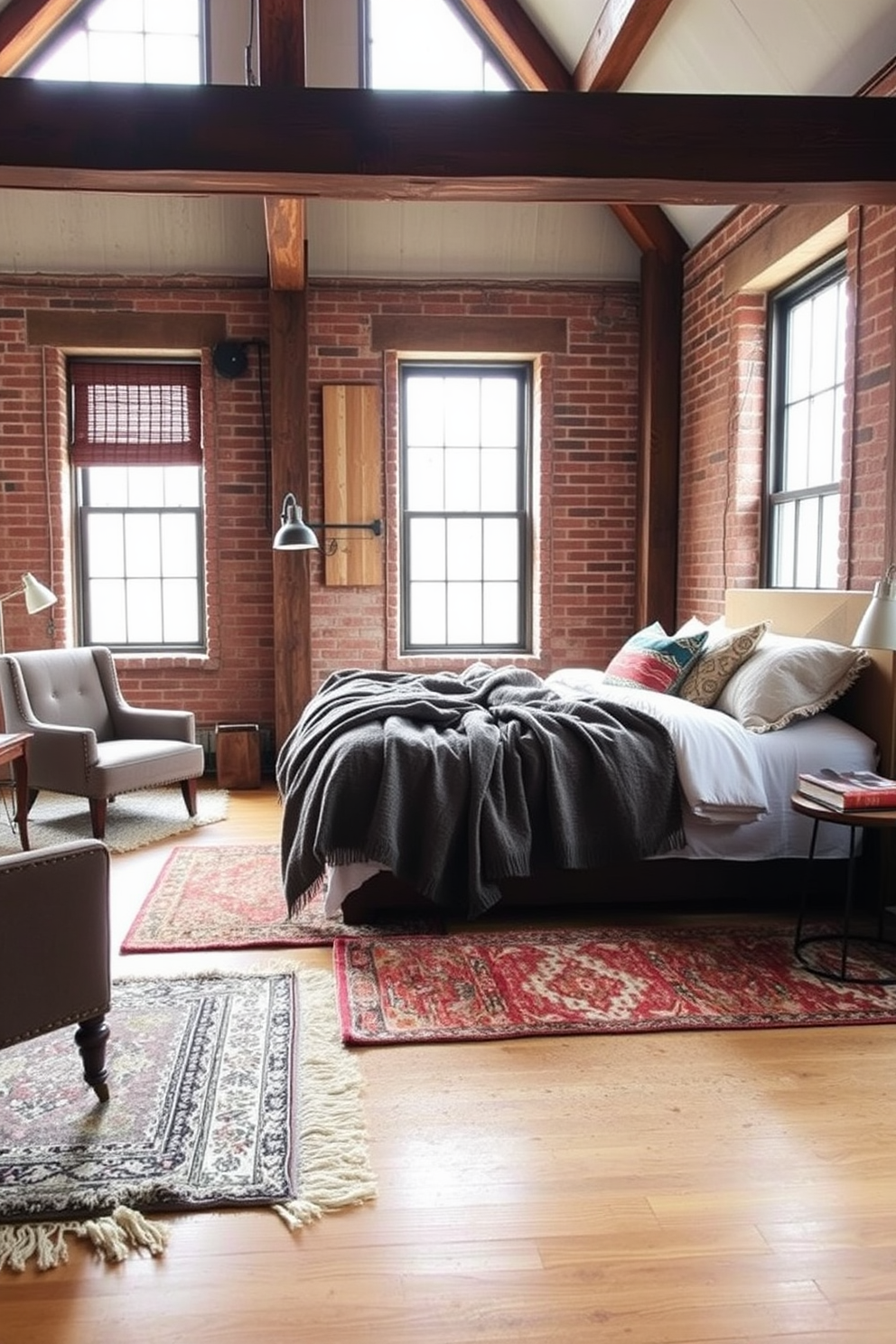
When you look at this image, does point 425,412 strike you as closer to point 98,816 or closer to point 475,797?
point 98,816

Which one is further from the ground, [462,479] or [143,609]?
[462,479]

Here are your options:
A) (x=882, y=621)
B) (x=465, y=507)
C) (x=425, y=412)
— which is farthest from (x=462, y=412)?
(x=882, y=621)

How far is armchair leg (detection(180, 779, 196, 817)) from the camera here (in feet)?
17.7

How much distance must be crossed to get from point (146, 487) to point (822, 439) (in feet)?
13.3

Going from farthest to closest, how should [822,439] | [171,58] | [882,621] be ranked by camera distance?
1. [171,58]
2. [822,439]
3. [882,621]

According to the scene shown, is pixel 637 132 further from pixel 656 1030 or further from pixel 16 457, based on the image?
pixel 16 457

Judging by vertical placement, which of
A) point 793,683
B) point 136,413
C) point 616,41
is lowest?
point 793,683

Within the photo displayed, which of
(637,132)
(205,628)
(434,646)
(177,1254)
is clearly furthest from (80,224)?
(177,1254)

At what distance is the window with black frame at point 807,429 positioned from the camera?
4.77 meters

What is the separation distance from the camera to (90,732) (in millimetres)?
4910

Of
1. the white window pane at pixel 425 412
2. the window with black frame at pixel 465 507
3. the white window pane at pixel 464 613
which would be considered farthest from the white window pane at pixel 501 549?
the white window pane at pixel 425 412

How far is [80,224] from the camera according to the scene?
6199mm

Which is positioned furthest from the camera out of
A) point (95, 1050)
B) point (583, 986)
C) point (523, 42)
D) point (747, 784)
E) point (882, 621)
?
point (523, 42)

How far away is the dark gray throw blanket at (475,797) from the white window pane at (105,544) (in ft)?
10.7
